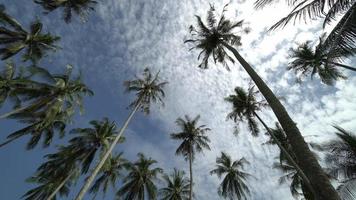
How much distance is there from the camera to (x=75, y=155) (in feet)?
84.2

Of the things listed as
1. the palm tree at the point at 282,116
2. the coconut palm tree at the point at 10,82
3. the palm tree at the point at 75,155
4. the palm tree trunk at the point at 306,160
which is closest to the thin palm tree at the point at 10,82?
the coconut palm tree at the point at 10,82

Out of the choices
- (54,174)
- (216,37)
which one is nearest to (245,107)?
(216,37)

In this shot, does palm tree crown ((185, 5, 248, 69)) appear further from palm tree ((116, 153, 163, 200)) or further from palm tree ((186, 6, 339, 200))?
palm tree ((116, 153, 163, 200))

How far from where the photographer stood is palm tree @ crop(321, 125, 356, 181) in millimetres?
12614

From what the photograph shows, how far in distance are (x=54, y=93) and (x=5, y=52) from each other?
18.4 ft

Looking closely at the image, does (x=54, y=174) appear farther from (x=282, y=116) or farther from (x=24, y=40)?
(x=282, y=116)

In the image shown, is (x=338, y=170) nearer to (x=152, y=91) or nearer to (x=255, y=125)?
(x=255, y=125)

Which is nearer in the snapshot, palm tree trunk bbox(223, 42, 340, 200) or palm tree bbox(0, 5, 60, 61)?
palm tree trunk bbox(223, 42, 340, 200)

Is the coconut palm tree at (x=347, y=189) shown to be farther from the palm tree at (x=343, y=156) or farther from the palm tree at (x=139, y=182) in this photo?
the palm tree at (x=139, y=182)

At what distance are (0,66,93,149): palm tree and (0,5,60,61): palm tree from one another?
304 cm

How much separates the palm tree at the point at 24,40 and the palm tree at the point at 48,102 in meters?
3.04

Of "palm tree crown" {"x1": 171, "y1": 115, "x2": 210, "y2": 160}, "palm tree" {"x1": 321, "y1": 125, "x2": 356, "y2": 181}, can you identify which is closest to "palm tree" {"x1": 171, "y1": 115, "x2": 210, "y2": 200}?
"palm tree crown" {"x1": 171, "y1": 115, "x2": 210, "y2": 160}

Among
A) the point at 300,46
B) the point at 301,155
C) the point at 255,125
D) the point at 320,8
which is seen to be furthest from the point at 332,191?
the point at 255,125

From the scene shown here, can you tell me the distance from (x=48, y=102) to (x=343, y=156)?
21848 mm
